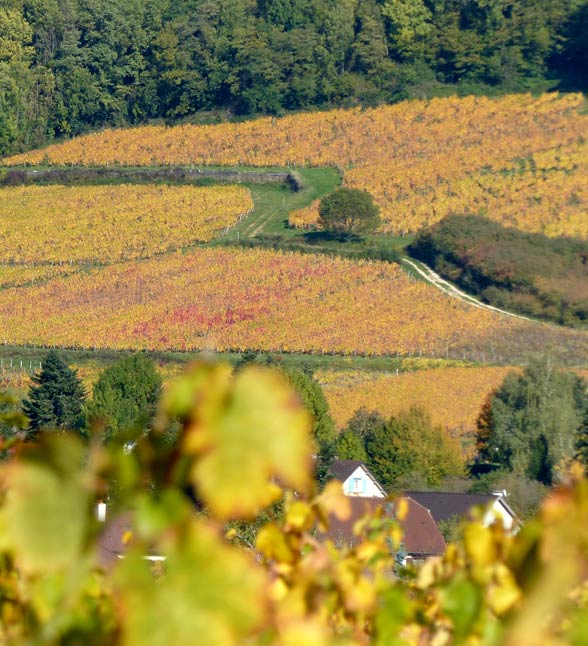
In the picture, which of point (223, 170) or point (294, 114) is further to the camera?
point (294, 114)

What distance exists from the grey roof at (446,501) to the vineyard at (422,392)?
22.4 feet

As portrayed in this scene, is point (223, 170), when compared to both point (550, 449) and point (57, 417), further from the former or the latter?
point (550, 449)

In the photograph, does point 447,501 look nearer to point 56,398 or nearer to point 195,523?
point 56,398

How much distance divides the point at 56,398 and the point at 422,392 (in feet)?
26.4

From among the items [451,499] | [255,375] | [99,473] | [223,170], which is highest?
[255,375]

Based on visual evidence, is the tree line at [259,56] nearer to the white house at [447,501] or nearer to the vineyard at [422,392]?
the vineyard at [422,392]

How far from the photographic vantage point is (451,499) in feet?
67.2

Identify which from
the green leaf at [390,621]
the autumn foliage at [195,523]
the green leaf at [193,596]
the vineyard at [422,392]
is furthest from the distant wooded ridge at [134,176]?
the green leaf at [193,596]

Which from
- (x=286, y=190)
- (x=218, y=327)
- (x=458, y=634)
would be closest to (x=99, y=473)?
(x=458, y=634)

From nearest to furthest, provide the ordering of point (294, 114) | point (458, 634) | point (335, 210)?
point (458, 634), point (335, 210), point (294, 114)

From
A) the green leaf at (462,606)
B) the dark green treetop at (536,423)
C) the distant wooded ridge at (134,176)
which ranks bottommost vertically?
the distant wooded ridge at (134,176)

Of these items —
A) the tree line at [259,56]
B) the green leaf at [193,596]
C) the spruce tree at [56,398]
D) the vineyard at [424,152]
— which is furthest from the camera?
the tree line at [259,56]

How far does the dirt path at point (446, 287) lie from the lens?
36.3 meters

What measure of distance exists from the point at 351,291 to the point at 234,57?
1965 centimetres
